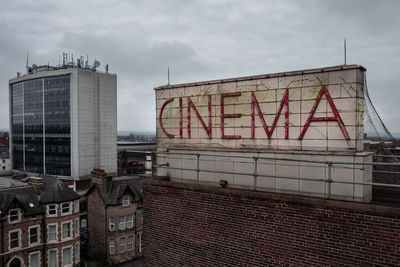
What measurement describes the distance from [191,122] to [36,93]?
2384 inches

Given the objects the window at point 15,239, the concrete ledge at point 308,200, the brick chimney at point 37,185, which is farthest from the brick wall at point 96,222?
the concrete ledge at point 308,200

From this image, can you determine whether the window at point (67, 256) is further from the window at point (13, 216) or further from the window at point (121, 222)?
the window at point (121, 222)

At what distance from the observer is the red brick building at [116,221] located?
3244 cm

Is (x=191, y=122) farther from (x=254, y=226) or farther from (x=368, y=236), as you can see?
(x=368, y=236)

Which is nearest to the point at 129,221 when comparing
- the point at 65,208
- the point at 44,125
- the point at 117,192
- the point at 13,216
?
the point at 117,192

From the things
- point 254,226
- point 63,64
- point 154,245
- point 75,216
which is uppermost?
point 63,64

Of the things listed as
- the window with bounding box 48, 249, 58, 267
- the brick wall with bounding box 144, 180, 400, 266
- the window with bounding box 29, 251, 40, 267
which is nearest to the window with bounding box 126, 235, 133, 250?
the window with bounding box 48, 249, 58, 267

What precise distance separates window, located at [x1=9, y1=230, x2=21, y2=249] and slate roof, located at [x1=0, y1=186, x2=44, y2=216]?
1.68 meters

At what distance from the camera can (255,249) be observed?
25.9 feet

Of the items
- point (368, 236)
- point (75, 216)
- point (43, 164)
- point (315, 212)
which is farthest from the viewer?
point (43, 164)

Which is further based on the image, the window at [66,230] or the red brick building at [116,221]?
the red brick building at [116,221]

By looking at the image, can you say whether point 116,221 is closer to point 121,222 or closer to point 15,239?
point 121,222

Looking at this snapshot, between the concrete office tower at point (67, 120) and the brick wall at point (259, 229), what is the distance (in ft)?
163

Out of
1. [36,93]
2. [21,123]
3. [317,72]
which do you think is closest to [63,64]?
[36,93]
